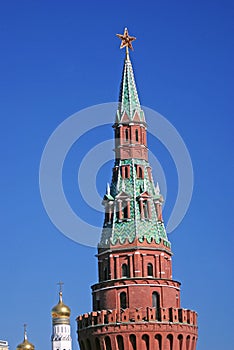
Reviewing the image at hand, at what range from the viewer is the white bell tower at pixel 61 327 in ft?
387

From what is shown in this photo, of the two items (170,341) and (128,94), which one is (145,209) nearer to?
(128,94)

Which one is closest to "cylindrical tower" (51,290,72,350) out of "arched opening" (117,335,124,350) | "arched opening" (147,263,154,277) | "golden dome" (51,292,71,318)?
"golden dome" (51,292,71,318)

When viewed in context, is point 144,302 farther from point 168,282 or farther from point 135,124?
point 135,124

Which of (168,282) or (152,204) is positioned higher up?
(152,204)

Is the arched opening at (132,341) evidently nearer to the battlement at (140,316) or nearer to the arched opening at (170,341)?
the battlement at (140,316)

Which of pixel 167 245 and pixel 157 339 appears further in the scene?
pixel 167 245

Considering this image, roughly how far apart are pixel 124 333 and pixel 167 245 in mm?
9328

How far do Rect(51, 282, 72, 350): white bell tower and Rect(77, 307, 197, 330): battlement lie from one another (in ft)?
158

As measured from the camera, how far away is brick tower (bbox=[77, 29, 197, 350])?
68.2 m

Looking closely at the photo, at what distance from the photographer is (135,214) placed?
237 ft

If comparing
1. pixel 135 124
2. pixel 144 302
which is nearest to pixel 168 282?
pixel 144 302

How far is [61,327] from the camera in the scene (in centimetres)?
12212

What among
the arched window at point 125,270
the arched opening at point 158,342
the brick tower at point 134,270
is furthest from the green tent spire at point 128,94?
the arched opening at point 158,342

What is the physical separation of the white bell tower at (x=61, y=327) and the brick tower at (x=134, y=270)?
4622 cm
